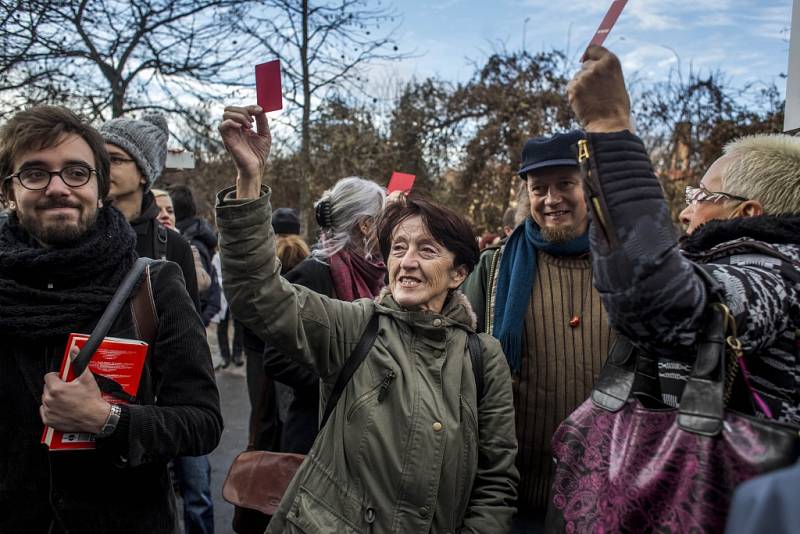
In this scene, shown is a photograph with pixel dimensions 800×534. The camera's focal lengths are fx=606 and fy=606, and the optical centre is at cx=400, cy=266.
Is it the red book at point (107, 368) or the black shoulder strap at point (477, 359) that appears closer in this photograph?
the red book at point (107, 368)

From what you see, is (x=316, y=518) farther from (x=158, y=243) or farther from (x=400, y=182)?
(x=400, y=182)

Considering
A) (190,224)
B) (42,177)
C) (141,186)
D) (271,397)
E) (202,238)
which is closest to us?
(42,177)

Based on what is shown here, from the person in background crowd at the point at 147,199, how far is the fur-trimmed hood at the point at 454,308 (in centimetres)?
137

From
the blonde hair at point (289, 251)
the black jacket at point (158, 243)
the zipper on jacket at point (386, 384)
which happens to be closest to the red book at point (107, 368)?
the zipper on jacket at point (386, 384)

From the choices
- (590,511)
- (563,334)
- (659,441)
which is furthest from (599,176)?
(563,334)

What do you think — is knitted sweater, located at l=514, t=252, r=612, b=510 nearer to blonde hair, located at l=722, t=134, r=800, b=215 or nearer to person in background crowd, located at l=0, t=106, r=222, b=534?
blonde hair, located at l=722, t=134, r=800, b=215

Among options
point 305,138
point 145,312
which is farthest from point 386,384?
point 305,138

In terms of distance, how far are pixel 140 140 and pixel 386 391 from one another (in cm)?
201

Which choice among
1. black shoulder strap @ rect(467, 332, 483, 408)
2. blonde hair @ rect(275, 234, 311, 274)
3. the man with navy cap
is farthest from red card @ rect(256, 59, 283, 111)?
blonde hair @ rect(275, 234, 311, 274)

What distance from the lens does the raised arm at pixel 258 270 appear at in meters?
1.65

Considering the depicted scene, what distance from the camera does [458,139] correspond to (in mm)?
11352

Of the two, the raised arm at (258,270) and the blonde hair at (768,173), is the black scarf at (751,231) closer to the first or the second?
the blonde hair at (768,173)

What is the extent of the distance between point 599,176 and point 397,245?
967 mm

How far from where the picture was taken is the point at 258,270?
1661mm
